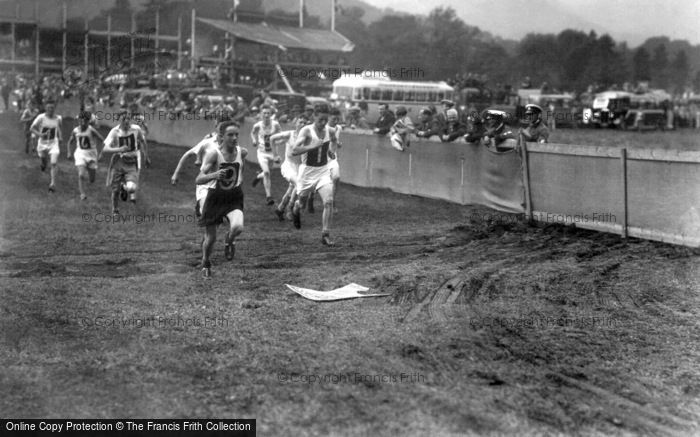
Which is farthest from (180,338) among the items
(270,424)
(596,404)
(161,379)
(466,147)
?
(466,147)

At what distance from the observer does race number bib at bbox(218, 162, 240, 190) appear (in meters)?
9.89

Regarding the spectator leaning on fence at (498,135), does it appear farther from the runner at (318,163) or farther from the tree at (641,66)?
the tree at (641,66)

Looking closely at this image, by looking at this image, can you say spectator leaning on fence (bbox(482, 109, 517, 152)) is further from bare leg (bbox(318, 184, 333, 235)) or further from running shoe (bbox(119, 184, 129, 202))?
running shoe (bbox(119, 184, 129, 202))

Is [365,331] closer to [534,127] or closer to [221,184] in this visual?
[221,184]

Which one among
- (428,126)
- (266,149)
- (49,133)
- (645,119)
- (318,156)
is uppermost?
(645,119)

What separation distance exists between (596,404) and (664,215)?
267 inches

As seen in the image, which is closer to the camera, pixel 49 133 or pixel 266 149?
pixel 266 149

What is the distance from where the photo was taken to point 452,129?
59.3 ft

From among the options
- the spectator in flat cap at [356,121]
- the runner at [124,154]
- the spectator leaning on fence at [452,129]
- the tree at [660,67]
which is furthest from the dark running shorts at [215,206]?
the tree at [660,67]

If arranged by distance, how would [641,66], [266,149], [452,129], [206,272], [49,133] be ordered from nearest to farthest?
1. [206,272]
2. [266,149]
3. [452,129]
4. [49,133]
5. [641,66]

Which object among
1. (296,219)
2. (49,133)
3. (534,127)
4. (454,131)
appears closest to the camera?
(296,219)

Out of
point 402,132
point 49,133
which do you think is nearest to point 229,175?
point 402,132

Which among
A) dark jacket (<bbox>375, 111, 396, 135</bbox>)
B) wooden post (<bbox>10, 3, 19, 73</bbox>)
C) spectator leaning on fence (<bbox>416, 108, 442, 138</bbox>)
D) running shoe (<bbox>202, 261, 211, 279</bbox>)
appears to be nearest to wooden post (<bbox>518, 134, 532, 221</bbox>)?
spectator leaning on fence (<bbox>416, 108, 442, 138</bbox>)

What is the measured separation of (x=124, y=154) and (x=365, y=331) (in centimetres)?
882
